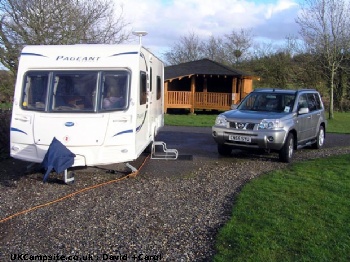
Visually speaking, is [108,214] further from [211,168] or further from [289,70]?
[289,70]

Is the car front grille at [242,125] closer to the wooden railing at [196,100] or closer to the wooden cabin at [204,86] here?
the wooden cabin at [204,86]

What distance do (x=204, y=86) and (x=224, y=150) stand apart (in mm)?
17850

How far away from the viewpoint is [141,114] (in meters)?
8.47

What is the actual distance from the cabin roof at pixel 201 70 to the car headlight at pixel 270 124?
17292mm

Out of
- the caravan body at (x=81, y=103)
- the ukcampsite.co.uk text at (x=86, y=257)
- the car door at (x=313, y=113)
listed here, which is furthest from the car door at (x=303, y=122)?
the ukcampsite.co.uk text at (x=86, y=257)

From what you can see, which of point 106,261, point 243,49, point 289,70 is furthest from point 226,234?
point 243,49

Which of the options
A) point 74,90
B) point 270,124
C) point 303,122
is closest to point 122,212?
point 74,90

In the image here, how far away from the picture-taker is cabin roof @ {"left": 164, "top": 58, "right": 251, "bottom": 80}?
2703 cm

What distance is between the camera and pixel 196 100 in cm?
2784

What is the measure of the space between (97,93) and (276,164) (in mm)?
4662

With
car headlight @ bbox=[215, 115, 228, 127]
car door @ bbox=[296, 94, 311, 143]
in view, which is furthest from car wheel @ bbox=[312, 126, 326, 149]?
car headlight @ bbox=[215, 115, 228, 127]

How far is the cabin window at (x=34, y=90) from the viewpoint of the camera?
7961 mm

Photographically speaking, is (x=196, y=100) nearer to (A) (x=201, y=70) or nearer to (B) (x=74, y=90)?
(A) (x=201, y=70)

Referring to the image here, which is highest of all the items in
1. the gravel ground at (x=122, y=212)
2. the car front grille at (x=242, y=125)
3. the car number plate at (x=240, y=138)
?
the car front grille at (x=242, y=125)
